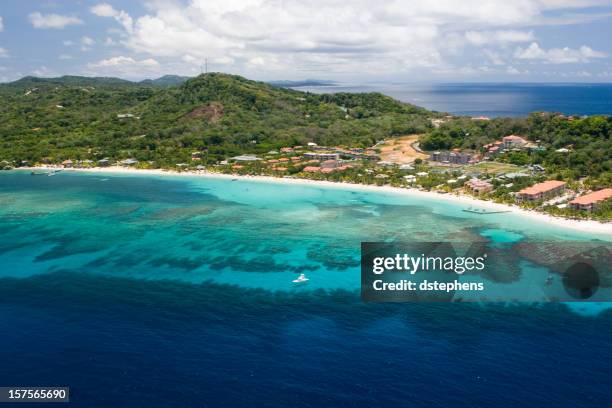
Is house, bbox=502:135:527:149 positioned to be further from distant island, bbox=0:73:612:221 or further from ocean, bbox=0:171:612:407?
ocean, bbox=0:171:612:407

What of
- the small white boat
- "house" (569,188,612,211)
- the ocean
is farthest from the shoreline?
the small white boat

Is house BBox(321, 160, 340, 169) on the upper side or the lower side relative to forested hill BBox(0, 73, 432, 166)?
lower

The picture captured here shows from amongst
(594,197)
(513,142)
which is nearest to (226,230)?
(594,197)

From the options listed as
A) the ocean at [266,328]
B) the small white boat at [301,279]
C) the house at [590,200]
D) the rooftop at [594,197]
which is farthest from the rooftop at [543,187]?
the small white boat at [301,279]

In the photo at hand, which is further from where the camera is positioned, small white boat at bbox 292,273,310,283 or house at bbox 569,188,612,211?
house at bbox 569,188,612,211

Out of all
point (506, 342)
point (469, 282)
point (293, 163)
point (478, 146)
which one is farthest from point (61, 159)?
point (506, 342)

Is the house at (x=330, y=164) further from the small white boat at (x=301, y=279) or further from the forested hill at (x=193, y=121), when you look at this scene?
the small white boat at (x=301, y=279)

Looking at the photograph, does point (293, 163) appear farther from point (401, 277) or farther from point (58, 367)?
point (58, 367)
